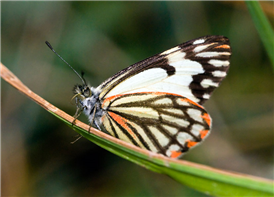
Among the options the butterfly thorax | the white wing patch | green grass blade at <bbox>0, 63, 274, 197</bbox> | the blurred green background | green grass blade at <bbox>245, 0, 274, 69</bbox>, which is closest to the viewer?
green grass blade at <bbox>0, 63, 274, 197</bbox>

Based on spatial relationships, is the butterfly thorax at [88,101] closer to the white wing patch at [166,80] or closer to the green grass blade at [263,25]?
the white wing patch at [166,80]

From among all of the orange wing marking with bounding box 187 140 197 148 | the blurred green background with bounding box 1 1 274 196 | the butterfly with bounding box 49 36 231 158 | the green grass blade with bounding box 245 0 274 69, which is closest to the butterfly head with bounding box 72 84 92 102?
the butterfly with bounding box 49 36 231 158

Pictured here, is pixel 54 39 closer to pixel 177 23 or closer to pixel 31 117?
pixel 31 117

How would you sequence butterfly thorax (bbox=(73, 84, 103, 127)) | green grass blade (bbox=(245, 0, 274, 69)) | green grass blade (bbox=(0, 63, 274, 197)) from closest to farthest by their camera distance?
green grass blade (bbox=(0, 63, 274, 197)) < green grass blade (bbox=(245, 0, 274, 69)) < butterfly thorax (bbox=(73, 84, 103, 127))

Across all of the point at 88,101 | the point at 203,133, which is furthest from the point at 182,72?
the point at 88,101

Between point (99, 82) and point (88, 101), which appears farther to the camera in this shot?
point (99, 82)

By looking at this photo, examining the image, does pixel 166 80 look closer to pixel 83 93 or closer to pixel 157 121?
pixel 157 121

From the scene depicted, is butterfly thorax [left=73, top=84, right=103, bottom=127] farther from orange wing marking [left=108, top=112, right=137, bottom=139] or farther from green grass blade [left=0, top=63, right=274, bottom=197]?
green grass blade [left=0, top=63, right=274, bottom=197]

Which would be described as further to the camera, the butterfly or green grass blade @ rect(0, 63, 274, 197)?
the butterfly
